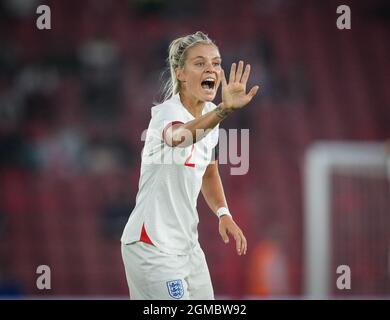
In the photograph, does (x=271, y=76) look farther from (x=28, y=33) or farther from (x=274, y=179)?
(x=28, y=33)

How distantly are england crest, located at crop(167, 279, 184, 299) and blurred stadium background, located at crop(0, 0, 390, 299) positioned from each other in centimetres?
589

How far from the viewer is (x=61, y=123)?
1267 cm

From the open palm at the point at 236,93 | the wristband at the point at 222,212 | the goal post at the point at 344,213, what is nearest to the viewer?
the open palm at the point at 236,93

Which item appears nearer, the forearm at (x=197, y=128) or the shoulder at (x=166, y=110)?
the forearm at (x=197, y=128)

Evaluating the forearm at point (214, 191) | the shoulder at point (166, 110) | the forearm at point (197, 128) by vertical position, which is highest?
the shoulder at point (166, 110)

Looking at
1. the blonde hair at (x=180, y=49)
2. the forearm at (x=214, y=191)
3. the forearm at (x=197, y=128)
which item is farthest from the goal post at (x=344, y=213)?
the forearm at (x=197, y=128)

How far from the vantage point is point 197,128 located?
323 cm

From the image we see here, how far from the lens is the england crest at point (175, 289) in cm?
342

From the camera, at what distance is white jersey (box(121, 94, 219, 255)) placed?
346cm

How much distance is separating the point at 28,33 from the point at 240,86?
37.4ft

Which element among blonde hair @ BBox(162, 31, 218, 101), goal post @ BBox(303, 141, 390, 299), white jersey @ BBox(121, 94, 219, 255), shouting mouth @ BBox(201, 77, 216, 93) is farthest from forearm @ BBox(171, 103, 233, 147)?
goal post @ BBox(303, 141, 390, 299)

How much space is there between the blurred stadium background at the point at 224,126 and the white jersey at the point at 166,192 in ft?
19.2
